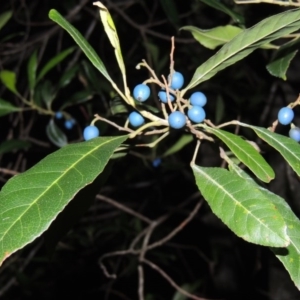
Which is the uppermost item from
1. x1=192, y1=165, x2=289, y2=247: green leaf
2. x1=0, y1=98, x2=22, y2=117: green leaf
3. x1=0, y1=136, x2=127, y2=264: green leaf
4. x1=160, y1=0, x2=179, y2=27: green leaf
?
x1=0, y1=136, x2=127, y2=264: green leaf

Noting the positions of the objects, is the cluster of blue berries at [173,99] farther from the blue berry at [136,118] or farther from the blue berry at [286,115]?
the blue berry at [286,115]

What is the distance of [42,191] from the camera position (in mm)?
771

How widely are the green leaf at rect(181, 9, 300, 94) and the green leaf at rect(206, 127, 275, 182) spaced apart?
0.14m

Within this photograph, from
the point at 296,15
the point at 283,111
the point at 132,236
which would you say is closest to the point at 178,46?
the point at 132,236

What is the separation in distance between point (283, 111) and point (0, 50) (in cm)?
203

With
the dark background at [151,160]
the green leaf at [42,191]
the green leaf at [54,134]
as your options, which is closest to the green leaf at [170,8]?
the dark background at [151,160]

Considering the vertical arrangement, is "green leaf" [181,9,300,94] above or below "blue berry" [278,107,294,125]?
above

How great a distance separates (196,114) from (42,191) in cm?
33

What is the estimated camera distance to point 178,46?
124 inches

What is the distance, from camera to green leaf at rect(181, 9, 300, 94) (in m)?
0.87

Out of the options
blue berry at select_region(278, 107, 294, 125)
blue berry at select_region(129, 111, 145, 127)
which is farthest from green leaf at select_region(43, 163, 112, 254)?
blue berry at select_region(278, 107, 294, 125)

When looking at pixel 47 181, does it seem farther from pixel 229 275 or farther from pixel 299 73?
pixel 229 275

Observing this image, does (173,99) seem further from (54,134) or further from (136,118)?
(54,134)

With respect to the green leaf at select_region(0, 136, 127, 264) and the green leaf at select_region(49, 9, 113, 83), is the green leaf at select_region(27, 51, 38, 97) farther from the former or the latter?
the green leaf at select_region(0, 136, 127, 264)
